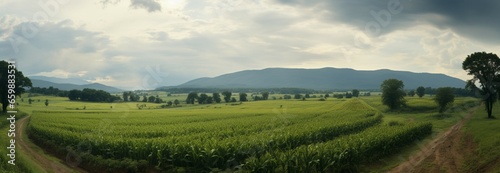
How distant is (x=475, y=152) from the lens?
26609 mm

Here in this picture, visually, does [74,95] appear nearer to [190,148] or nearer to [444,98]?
[190,148]

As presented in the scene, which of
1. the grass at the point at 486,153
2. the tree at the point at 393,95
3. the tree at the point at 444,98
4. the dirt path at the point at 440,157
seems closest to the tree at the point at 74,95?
the tree at the point at 393,95

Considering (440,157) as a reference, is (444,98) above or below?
above

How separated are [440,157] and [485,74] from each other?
3392cm

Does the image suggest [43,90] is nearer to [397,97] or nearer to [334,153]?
[397,97]

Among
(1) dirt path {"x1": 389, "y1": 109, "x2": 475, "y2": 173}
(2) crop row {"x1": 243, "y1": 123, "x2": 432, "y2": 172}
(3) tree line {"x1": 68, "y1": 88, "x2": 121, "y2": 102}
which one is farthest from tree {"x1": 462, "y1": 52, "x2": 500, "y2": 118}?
(3) tree line {"x1": 68, "y1": 88, "x2": 121, "y2": 102}

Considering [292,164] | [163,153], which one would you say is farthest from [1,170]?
[292,164]

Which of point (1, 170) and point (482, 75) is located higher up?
point (482, 75)

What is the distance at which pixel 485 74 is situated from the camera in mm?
51500

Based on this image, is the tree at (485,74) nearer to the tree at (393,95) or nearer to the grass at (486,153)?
the grass at (486,153)

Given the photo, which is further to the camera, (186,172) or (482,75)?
(482,75)

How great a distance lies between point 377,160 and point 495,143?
9.50 m

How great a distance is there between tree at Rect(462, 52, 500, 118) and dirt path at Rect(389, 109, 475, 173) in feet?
71.1

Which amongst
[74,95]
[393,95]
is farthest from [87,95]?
[393,95]
